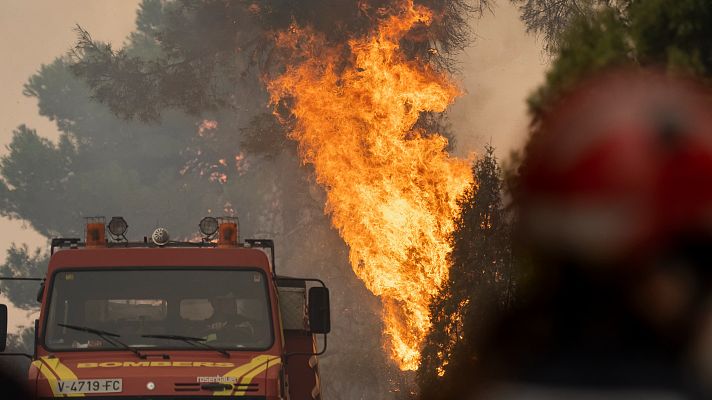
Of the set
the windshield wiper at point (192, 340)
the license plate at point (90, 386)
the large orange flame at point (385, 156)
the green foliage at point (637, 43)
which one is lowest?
the license plate at point (90, 386)

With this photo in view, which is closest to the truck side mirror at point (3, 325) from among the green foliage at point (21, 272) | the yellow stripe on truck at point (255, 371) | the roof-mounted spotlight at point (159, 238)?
the roof-mounted spotlight at point (159, 238)

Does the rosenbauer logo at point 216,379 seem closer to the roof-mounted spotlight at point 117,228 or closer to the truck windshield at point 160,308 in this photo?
the truck windshield at point 160,308

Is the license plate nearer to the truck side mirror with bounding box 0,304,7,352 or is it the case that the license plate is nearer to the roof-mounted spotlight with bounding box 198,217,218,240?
the truck side mirror with bounding box 0,304,7,352

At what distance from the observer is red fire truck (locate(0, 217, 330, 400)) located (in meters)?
11.6

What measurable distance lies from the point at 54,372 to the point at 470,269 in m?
9.66

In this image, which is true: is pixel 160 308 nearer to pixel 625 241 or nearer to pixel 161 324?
pixel 161 324

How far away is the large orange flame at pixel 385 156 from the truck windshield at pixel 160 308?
13.5 m

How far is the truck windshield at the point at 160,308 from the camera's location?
39.3 feet

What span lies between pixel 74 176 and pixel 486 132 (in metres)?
39.0

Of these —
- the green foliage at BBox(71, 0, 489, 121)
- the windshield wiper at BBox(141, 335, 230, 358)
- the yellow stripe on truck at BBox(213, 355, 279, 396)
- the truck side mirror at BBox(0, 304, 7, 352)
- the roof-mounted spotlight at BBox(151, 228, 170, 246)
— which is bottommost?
the yellow stripe on truck at BBox(213, 355, 279, 396)

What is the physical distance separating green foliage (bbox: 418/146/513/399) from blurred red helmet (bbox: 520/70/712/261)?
354 inches

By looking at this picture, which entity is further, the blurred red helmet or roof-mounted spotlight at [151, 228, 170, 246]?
roof-mounted spotlight at [151, 228, 170, 246]

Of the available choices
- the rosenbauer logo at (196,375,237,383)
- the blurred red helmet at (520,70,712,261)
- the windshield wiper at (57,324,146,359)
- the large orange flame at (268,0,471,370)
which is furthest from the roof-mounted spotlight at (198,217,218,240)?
the large orange flame at (268,0,471,370)

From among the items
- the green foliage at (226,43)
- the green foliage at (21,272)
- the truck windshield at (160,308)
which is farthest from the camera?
the green foliage at (21,272)
